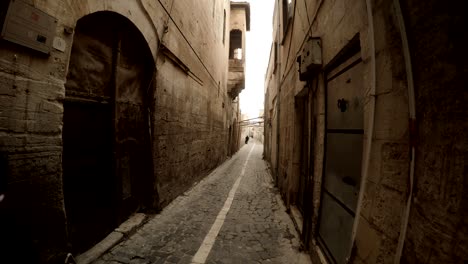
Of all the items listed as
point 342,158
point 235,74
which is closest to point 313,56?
point 342,158

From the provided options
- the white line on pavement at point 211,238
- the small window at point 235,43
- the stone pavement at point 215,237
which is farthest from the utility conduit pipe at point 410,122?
the small window at point 235,43

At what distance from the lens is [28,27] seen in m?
2.03

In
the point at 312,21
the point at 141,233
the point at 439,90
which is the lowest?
the point at 141,233

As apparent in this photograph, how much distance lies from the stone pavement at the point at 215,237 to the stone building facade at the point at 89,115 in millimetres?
463

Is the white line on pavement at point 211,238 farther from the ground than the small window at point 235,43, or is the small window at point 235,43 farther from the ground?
the small window at point 235,43

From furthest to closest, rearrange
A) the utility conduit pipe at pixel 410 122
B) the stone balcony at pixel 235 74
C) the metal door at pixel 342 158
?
the stone balcony at pixel 235 74, the metal door at pixel 342 158, the utility conduit pipe at pixel 410 122

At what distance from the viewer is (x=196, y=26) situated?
7152 millimetres

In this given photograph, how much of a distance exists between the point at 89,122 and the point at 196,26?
5049 mm

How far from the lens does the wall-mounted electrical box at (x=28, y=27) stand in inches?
75.3

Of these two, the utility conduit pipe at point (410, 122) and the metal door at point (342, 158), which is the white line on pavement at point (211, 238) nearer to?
the metal door at point (342, 158)

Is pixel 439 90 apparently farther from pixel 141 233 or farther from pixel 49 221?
pixel 141 233

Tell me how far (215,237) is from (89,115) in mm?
2677

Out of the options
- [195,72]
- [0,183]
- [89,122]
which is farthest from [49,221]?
[195,72]

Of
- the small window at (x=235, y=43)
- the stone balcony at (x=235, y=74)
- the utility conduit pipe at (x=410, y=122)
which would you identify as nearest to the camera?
Answer: the utility conduit pipe at (x=410, y=122)
